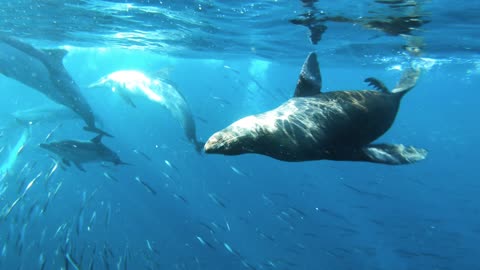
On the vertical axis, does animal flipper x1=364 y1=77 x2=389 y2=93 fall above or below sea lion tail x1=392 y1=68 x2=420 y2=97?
above

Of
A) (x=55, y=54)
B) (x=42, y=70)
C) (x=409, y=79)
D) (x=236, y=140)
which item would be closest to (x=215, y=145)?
(x=236, y=140)

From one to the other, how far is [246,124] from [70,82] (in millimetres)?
11716

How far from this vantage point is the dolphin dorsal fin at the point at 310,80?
5285mm

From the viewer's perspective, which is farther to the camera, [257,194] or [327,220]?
[327,220]

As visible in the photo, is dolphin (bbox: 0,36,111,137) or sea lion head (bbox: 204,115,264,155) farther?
dolphin (bbox: 0,36,111,137)

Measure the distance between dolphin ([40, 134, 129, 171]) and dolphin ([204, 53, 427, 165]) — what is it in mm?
8271

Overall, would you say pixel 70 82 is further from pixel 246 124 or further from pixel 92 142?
pixel 246 124

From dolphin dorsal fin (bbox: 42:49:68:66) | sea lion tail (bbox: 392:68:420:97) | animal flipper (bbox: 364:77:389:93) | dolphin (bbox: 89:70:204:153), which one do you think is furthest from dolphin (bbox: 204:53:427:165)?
dolphin dorsal fin (bbox: 42:49:68:66)

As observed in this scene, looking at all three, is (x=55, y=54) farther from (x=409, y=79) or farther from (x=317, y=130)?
(x=317, y=130)

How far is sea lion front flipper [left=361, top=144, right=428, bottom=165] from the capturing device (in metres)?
4.37

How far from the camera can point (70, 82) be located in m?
13.8

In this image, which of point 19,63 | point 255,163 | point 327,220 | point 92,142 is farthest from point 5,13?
point 327,220

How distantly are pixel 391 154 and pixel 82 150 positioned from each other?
389 inches

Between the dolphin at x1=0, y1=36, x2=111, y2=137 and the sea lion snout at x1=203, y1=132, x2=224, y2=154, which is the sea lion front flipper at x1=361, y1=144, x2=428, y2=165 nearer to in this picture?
the sea lion snout at x1=203, y1=132, x2=224, y2=154
